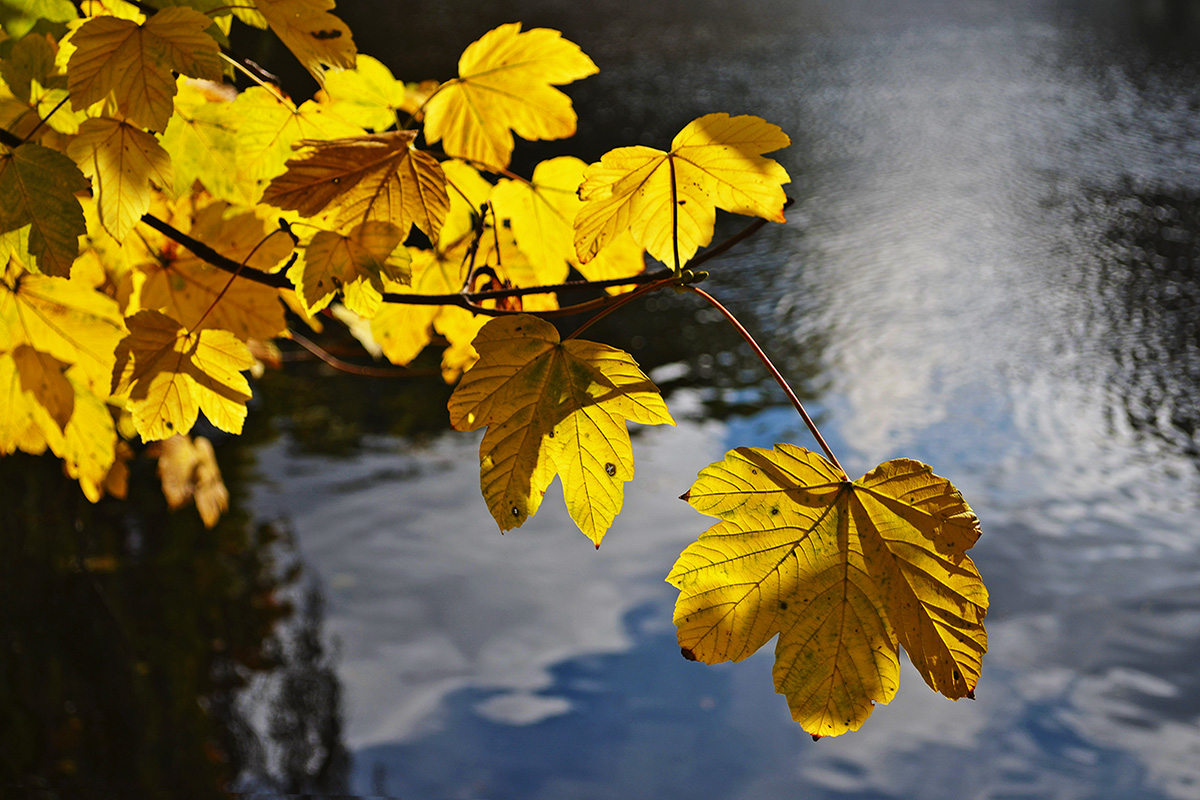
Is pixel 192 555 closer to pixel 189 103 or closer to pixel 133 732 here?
pixel 133 732

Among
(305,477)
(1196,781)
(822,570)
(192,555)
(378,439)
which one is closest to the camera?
(822,570)

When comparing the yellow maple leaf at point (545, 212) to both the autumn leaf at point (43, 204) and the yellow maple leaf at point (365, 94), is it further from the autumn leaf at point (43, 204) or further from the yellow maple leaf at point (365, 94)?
the autumn leaf at point (43, 204)

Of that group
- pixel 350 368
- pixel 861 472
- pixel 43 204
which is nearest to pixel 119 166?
pixel 43 204

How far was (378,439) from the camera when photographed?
3062 millimetres

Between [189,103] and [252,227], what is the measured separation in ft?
0.44

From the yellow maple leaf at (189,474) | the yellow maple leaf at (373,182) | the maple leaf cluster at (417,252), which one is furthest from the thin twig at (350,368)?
the yellow maple leaf at (189,474)

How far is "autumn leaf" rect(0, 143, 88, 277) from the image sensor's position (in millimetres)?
532

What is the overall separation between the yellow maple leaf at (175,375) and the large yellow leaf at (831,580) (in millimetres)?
313

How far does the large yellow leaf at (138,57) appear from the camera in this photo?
52 cm

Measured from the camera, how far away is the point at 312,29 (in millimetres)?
564

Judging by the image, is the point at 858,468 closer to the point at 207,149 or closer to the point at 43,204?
the point at 207,149

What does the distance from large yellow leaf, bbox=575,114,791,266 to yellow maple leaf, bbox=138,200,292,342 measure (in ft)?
0.89

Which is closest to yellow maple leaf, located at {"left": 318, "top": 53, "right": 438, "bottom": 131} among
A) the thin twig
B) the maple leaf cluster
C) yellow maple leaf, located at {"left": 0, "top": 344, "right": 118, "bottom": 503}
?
the maple leaf cluster

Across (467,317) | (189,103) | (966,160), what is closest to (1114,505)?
(467,317)
